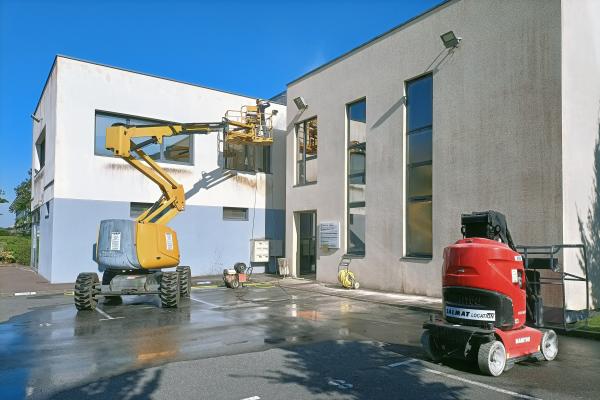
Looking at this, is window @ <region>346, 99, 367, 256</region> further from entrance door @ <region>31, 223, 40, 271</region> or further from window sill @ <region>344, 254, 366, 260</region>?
entrance door @ <region>31, 223, 40, 271</region>

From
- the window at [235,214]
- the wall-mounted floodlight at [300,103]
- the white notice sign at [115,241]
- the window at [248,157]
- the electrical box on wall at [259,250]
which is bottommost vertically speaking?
the electrical box on wall at [259,250]

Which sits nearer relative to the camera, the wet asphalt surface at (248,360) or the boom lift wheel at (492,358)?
the wet asphalt surface at (248,360)

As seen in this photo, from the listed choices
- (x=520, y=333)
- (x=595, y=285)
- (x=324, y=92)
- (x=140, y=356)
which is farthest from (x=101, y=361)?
(x=324, y=92)

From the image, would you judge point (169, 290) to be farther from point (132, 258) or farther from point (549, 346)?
point (549, 346)

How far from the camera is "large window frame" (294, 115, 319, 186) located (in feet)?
62.0

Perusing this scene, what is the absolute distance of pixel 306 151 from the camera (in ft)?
62.6

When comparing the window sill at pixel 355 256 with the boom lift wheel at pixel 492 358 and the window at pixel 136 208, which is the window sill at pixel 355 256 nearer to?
the window at pixel 136 208

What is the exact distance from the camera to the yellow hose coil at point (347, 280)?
49.1ft

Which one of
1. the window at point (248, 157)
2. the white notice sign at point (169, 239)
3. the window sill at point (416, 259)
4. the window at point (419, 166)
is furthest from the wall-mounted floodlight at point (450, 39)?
the window at point (248, 157)

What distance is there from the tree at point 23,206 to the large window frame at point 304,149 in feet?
72.4

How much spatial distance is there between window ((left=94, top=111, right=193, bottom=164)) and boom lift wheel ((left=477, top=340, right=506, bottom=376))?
15.6m

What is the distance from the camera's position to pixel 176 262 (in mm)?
13164

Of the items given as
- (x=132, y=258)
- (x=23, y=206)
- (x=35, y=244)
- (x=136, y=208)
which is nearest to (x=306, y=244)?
→ (x=136, y=208)

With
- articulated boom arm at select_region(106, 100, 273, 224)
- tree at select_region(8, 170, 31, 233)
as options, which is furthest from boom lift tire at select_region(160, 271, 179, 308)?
tree at select_region(8, 170, 31, 233)
